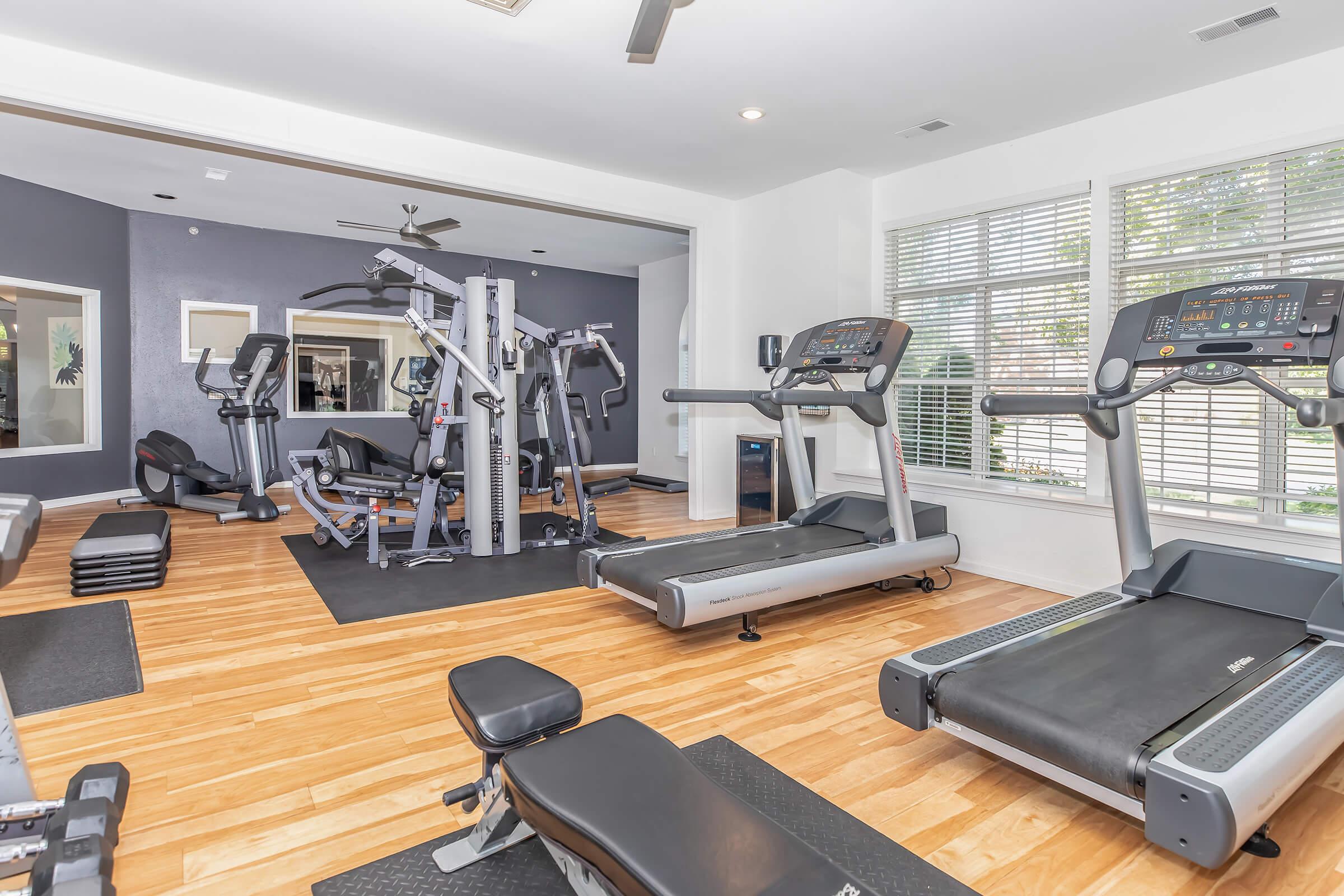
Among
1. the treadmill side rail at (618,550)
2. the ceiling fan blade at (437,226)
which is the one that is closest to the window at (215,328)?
the ceiling fan blade at (437,226)

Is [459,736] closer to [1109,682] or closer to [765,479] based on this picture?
[1109,682]

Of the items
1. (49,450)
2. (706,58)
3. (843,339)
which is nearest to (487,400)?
(843,339)

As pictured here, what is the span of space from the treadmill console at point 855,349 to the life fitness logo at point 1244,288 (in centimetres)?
128

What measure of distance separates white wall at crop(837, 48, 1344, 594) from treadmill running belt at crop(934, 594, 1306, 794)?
1240mm

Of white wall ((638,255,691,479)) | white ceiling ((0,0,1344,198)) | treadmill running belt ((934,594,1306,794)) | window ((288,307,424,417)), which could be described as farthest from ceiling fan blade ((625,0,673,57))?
white wall ((638,255,691,479))

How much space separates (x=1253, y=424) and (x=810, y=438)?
253cm

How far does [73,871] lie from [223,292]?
666 cm

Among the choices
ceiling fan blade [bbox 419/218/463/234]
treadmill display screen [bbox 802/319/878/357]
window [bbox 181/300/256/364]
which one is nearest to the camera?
treadmill display screen [bbox 802/319/878/357]

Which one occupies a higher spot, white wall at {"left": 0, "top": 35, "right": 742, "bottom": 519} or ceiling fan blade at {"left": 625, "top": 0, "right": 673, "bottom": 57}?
white wall at {"left": 0, "top": 35, "right": 742, "bottom": 519}

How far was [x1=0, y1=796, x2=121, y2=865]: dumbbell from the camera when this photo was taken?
1489mm

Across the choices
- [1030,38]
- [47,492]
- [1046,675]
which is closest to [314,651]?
[1046,675]

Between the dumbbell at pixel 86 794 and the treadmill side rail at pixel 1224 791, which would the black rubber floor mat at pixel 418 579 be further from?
the treadmill side rail at pixel 1224 791

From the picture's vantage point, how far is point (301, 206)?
6109 millimetres

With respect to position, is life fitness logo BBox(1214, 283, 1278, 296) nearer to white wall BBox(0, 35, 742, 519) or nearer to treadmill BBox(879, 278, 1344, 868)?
treadmill BBox(879, 278, 1344, 868)
